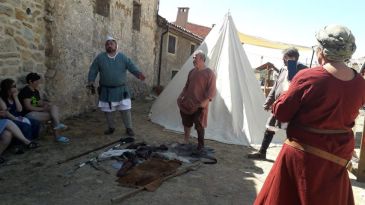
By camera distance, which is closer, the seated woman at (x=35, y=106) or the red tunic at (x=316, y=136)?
the red tunic at (x=316, y=136)

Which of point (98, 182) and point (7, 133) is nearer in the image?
point (98, 182)

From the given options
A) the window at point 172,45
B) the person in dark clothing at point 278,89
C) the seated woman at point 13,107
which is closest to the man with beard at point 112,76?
the seated woman at point 13,107

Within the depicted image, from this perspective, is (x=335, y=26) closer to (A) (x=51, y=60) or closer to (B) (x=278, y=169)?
(B) (x=278, y=169)

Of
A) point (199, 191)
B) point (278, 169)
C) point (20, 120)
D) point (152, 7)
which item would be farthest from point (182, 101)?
point (152, 7)

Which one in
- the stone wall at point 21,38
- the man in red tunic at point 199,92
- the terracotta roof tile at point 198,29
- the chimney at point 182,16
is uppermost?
the chimney at point 182,16

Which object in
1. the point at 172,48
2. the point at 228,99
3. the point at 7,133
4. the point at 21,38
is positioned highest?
the point at 21,38

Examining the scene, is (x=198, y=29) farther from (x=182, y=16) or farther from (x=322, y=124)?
(x=322, y=124)

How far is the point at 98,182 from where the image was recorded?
3881 millimetres

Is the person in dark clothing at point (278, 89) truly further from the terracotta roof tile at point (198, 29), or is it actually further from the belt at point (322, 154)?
the terracotta roof tile at point (198, 29)

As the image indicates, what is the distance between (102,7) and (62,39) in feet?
6.51

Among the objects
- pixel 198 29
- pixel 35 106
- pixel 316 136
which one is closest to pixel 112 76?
pixel 35 106

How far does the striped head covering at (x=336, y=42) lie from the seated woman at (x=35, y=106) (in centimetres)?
415

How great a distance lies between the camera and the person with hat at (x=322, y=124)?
2.05m

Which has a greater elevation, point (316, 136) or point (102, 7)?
point (102, 7)
